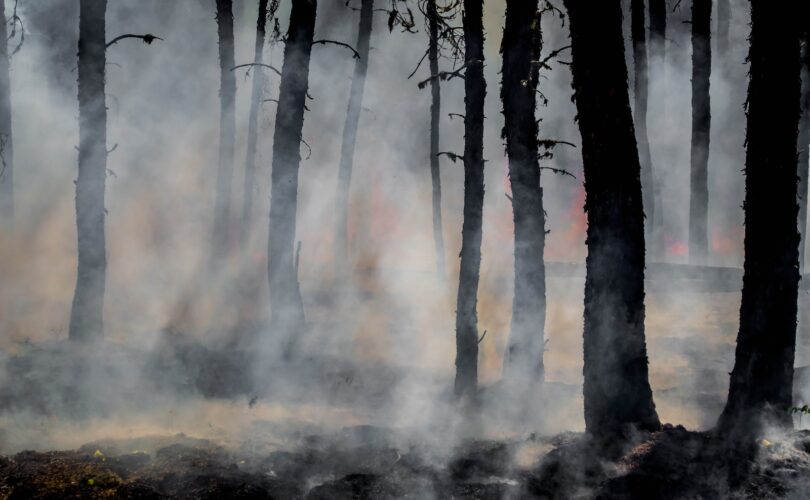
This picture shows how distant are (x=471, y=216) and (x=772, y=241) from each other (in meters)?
4.08

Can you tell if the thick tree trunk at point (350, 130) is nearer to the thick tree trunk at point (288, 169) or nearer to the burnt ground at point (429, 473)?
the thick tree trunk at point (288, 169)

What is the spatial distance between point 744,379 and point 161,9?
25.4 m

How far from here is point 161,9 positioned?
24.8 m

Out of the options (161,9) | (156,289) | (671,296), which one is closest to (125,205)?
(156,289)

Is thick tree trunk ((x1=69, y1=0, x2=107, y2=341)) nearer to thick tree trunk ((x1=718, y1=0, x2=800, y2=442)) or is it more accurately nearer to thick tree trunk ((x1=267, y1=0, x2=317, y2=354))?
thick tree trunk ((x1=267, y1=0, x2=317, y2=354))

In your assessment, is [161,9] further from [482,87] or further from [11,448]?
[11,448]

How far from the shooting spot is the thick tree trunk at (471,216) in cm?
873

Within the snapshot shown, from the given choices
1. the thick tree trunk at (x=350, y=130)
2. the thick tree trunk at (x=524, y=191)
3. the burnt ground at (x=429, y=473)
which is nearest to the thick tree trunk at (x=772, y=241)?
the burnt ground at (x=429, y=473)

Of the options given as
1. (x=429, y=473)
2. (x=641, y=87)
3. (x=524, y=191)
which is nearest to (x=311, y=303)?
(x=524, y=191)

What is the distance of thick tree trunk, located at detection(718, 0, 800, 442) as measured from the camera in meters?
5.35

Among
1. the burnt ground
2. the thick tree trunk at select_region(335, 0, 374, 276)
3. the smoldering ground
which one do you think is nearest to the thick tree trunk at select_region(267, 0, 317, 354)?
the smoldering ground

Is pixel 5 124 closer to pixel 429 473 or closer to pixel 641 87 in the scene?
pixel 429 473

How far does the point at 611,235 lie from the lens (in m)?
5.52

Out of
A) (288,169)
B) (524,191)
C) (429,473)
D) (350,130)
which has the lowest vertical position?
(429,473)
